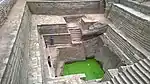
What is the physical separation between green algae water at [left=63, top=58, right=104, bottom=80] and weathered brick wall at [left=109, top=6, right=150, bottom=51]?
2078mm

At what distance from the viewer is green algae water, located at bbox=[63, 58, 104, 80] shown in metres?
7.62

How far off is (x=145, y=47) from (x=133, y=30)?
114cm

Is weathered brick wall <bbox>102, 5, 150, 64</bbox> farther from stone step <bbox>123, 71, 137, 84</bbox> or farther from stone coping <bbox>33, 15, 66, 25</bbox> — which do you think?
stone coping <bbox>33, 15, 66, 25</bbox>

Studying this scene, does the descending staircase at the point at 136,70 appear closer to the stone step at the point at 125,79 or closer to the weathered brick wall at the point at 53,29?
the stone step at the point at 125,79

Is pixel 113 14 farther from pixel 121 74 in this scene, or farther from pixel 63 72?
pixel 121 74

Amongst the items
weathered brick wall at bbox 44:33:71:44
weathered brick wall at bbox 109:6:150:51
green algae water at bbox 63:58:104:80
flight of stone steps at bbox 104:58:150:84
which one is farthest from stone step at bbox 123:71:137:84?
weathered brick wall at bbox 44:33:71:44

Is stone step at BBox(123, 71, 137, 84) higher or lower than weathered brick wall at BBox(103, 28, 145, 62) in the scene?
lower

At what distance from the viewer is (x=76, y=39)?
9023 mm

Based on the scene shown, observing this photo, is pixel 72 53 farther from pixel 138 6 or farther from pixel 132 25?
pixel 138 6

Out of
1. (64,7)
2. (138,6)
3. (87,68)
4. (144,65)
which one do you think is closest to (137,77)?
(144,65)

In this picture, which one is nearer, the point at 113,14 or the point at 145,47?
the point at 145,47

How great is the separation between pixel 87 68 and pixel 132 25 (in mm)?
2827

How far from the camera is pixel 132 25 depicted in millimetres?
7246

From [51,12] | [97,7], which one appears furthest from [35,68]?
[97,7]
